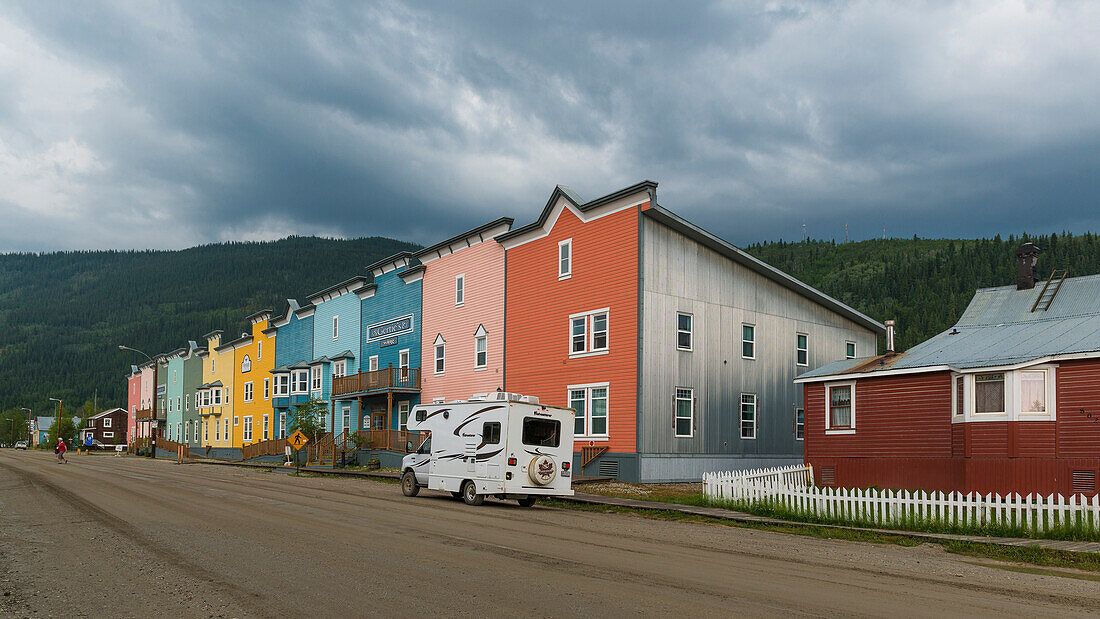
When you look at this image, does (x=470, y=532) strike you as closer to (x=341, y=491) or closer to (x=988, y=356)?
(x=341, y=491)

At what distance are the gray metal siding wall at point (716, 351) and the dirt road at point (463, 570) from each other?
1242 cm

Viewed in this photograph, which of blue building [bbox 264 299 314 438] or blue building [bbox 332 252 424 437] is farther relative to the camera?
blue building [bbox 264 299 314 438]

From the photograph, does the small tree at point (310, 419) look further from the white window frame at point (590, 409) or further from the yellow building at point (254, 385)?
the white window frame at point (590, 409)

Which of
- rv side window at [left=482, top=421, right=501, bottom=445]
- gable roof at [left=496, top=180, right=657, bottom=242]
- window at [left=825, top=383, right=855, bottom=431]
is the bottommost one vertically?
rv side window at [left=482, top=421, right=501, bottom=445]

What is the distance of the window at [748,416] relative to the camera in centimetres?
3397

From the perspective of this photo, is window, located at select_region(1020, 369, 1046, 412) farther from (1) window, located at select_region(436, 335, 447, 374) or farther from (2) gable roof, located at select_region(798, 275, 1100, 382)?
(1) window, located at select_region(436, 335, 447, 374)

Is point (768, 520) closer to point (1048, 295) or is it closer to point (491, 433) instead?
point (491, 433)

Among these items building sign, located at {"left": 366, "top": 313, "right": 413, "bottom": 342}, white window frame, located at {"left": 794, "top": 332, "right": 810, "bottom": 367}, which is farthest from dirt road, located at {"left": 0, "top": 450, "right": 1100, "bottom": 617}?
building sign, located at {"left": 366, "top": 313, "right": 413, "bottom": 342}

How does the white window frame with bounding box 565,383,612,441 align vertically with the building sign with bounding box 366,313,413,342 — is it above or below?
below

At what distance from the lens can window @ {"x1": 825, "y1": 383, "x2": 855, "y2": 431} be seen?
1059 inches

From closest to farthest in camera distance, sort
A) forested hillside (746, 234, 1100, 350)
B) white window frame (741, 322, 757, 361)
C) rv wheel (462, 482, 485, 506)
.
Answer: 1. rv wheel (462, 482, 485, 506)
2. white window frame (741, 322, 757, 361)
3. forested hillside (746, 234, 1100, 350)

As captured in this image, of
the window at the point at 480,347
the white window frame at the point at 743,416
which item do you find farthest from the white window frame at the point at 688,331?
the window at the point at 480,347

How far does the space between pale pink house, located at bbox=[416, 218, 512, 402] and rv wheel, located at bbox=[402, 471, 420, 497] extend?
11.7 m

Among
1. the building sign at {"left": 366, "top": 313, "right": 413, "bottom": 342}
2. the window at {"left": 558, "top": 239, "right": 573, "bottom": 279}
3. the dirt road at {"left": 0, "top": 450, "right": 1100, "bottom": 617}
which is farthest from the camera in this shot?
the building sign at {"left": 366, "top": 313, "right": 413, "bottom": 342}
